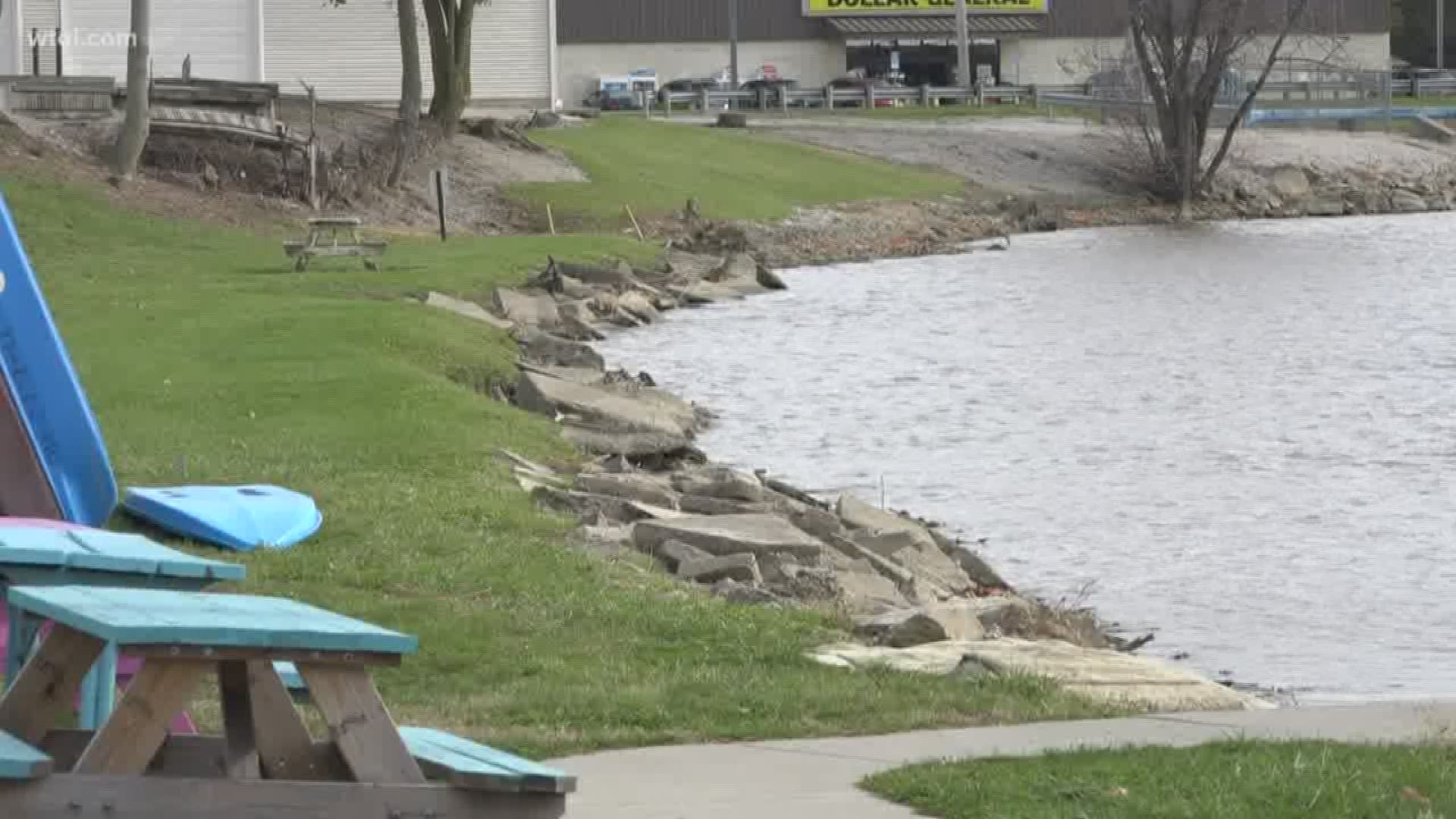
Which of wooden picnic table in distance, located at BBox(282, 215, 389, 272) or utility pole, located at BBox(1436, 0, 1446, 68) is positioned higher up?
utility pole, located at BBox(1436, 0, 1446, 68)

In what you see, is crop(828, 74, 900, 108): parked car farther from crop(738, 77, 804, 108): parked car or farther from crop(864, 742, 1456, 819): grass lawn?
crop(864, 742, 1456, 819): grass lawn

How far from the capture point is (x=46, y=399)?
37.0ft

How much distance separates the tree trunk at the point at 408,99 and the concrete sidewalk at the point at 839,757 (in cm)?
4297

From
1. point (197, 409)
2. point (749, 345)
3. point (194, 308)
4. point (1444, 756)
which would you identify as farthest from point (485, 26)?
point (1444, 756)

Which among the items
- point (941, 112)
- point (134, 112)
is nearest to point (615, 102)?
point (941, 112)

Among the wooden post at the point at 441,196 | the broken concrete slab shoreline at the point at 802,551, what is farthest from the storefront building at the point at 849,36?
the broken concrete slab shoreline at the point at 802,551

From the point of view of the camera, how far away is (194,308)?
29.9 metres

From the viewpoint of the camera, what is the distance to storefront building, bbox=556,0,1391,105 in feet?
335

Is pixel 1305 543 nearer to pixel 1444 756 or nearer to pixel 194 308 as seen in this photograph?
pixel 1444 756

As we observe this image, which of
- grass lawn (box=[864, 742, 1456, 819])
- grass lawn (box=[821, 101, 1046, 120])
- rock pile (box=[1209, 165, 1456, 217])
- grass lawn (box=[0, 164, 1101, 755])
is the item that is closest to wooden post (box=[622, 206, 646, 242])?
grass lawn (box=[0, 164, 1101, 755])

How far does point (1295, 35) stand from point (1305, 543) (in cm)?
7921

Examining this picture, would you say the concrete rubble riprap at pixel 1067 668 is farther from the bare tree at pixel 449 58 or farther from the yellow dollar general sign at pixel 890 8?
the yellow dollar general sign at pixel 890 8

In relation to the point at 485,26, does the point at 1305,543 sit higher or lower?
lower

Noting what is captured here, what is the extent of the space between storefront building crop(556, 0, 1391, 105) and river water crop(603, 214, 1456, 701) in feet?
154
